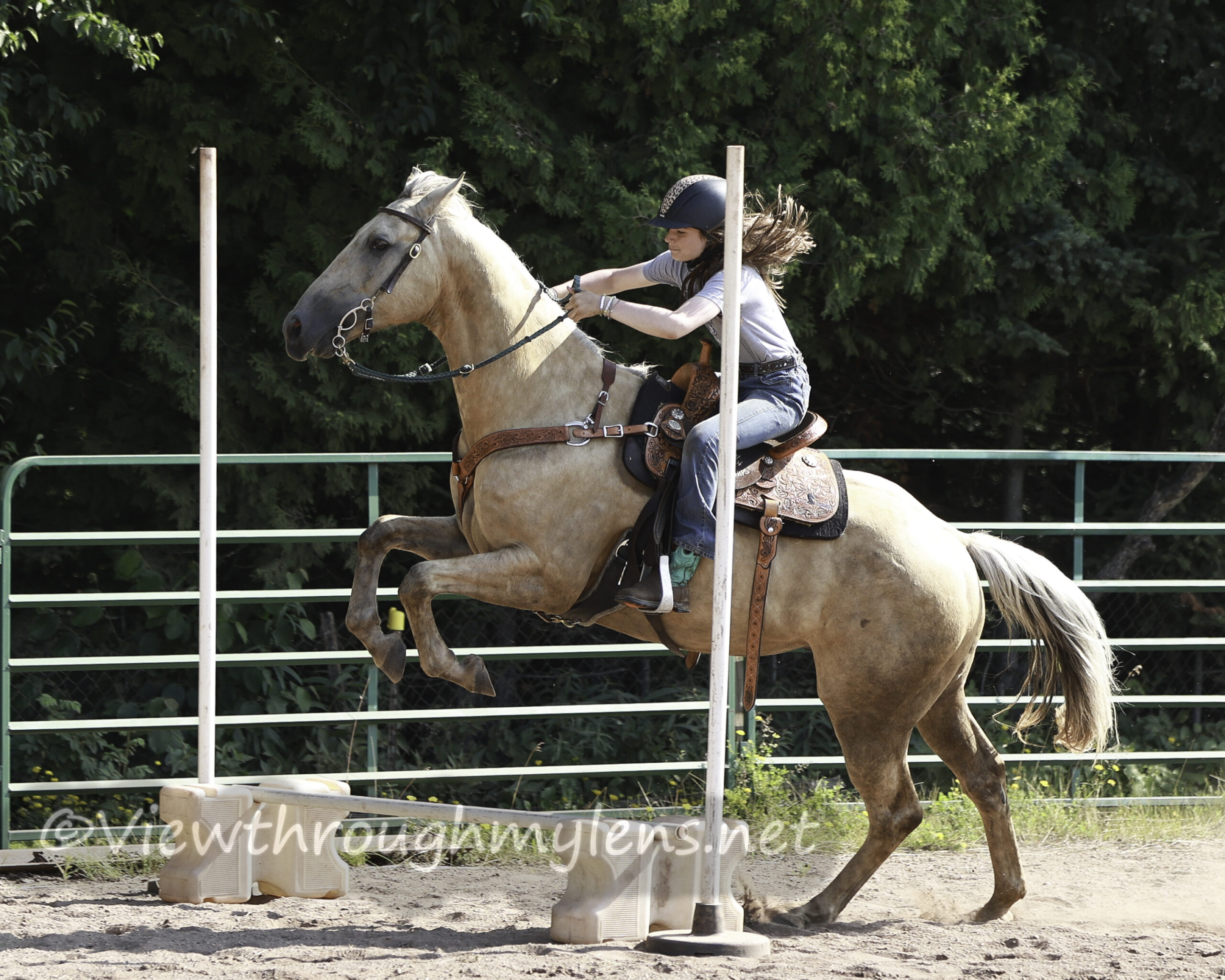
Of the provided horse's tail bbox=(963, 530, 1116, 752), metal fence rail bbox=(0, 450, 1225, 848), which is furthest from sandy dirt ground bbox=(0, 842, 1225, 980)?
horse's tail bbox=(963, 530, 1116, 752)

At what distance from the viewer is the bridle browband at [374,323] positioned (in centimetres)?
457

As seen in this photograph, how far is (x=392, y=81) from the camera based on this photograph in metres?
7.63

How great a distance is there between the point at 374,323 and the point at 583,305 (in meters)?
0.73

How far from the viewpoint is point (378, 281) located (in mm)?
4629

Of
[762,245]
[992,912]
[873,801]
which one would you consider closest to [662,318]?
[762,245]

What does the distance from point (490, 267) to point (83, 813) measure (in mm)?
3881

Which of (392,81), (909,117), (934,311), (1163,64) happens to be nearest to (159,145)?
(392,81)

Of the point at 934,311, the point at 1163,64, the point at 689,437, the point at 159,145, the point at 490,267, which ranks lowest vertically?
the point at 689,437

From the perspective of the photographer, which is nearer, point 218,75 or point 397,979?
point 397,979

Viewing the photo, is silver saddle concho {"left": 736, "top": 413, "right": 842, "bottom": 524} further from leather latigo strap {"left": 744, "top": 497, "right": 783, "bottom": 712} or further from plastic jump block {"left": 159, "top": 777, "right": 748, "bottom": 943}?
plastic jump block {"left": 159, "top": 777, "right": 748, "bottom": 943}

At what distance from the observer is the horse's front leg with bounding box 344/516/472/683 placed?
4.62 metres

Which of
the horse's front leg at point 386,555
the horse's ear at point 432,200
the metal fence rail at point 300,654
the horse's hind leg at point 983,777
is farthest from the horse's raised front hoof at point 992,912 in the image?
the horse's ear at point 432,200

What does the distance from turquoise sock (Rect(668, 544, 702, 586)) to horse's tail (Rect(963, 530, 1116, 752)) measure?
1330 millimetres

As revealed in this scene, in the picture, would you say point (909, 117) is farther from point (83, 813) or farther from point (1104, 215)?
point (83, 813)
